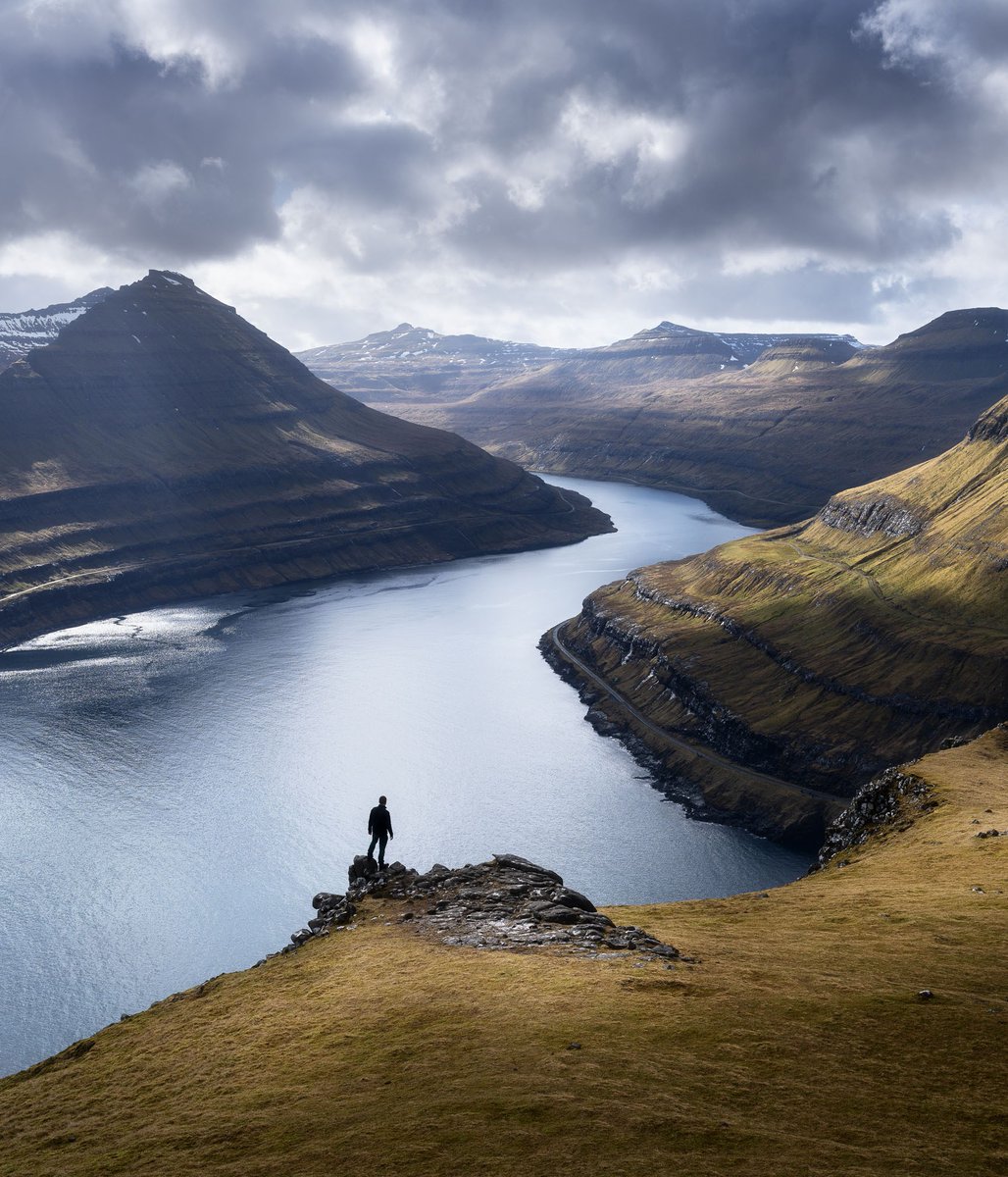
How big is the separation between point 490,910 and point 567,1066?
21.0 meters

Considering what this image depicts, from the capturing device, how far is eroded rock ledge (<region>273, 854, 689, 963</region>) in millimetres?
46375

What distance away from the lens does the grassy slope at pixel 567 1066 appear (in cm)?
2741

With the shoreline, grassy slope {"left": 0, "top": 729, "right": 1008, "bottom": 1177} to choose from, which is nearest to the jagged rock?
grassy slope {"left": 0, "top": 729, "right": 1008, "bottom": 1177}

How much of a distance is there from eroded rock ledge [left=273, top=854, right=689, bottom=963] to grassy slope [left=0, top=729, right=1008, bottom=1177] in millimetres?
2335

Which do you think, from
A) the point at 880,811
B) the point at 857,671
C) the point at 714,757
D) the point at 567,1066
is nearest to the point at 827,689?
the point at 857,671

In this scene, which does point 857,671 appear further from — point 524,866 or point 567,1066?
point 567,1066

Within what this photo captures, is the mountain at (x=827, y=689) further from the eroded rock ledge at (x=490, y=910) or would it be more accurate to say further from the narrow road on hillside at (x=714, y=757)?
the eroded rock ledge at (x=490, y=910)

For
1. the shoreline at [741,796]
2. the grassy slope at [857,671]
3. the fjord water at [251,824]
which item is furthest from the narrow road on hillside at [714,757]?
the fjord water at [251,824]

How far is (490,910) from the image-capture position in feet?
172

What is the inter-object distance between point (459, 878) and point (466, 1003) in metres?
19.6

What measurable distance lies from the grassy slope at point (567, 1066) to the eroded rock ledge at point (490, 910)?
91.9 inches

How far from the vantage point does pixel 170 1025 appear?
44.8 m

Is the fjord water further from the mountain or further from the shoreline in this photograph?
the mountain

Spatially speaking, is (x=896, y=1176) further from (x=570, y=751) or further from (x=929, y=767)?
(x=570, y=751)
